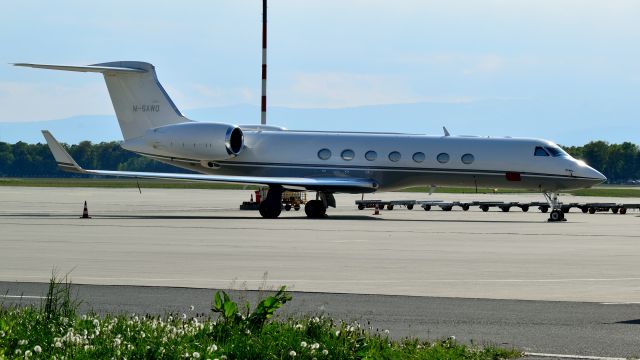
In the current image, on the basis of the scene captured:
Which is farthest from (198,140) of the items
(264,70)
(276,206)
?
(264,70)

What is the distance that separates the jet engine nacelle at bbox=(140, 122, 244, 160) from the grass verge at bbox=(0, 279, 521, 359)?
3181cm

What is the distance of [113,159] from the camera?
184375 mm

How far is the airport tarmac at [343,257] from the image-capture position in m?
Answer: 16.8

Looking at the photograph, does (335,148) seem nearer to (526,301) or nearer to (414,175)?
(414,175)

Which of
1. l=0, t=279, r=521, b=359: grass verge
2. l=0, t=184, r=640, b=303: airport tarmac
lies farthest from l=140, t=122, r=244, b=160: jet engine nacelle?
l=0, t=279, r=521, b=359: grass verge

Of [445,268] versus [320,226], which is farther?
[320,226]

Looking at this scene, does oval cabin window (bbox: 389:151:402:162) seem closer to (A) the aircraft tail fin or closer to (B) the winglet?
(A) the aircraft tail fin

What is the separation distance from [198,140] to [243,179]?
3.76m

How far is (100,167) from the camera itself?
180 meters

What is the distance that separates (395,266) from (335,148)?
23298 mm

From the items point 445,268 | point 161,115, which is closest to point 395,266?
point 445,268

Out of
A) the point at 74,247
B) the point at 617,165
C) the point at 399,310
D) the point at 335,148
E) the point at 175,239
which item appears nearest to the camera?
the point at 399,310

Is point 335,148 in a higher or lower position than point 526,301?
higher

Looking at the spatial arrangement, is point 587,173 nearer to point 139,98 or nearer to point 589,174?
point 589,174
